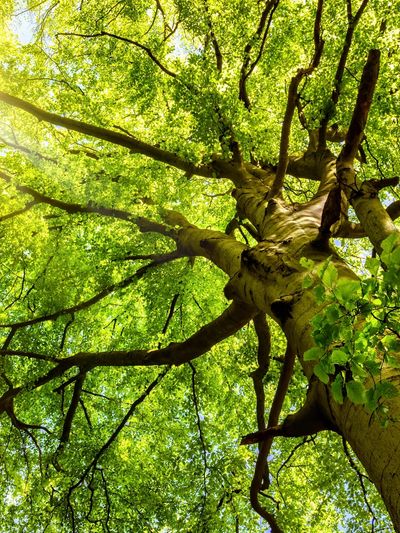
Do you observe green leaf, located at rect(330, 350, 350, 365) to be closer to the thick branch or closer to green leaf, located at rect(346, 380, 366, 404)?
green leaf, located at rect(346, 380, 366, 404)

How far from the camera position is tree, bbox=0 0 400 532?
5.60m

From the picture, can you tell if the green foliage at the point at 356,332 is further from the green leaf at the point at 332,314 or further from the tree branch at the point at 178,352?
the tree branch at the point at 178,352

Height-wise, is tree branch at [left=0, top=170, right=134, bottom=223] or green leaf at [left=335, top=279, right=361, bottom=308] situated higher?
tree branch at [left=0, top=170, right=134, bottom=223]

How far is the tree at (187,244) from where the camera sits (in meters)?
5.60

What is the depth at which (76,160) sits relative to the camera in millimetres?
8352

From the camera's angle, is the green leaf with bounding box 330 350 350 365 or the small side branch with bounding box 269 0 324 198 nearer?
the green leaf with bounding box 330 350 350 365

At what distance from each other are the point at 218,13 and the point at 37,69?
358 centimetres

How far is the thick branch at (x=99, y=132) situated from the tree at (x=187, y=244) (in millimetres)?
26

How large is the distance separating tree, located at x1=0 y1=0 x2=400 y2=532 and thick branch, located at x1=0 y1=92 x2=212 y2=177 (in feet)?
0.09

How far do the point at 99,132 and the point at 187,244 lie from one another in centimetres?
197

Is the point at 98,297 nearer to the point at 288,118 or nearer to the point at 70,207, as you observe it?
the point at 70,207

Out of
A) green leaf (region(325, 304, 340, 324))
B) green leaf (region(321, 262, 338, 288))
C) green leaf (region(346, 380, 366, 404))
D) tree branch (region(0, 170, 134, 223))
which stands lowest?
green leaf (region(346, 380, 366, 404))

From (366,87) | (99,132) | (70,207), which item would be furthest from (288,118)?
(70,207)

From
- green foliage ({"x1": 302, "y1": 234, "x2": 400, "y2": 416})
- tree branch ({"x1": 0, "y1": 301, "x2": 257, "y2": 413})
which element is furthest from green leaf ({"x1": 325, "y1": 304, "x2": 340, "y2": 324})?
tree branch ({"x1": 0, "y1": 301, "x2": 257, "y2": 413})
